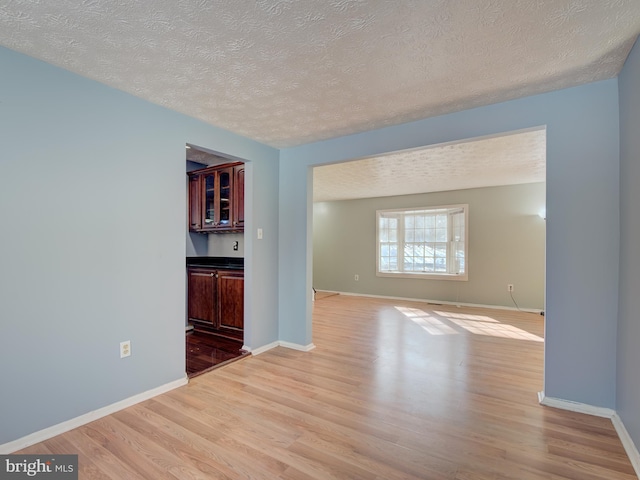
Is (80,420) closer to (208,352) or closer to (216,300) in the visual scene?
(208,352)

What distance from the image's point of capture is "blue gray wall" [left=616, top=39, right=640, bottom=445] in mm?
1766

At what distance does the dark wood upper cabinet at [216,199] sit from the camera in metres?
4.09

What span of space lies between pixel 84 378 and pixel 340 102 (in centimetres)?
267

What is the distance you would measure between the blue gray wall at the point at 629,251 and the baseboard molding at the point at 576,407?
105 mm

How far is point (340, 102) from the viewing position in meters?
2.50

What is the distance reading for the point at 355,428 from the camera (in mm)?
2070

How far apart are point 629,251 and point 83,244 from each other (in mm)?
3421

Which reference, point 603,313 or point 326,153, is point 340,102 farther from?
point 603,313

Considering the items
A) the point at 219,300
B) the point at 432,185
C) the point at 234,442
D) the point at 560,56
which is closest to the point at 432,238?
the point at 432,185

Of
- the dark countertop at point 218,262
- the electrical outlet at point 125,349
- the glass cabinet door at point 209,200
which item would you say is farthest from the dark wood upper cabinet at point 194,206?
the electrical outlet at point 125,349

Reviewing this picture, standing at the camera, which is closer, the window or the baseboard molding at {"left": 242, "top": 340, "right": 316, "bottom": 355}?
the baseboard molding at {"left": 242, "top": 340, "right": 316, "bottom": 355}

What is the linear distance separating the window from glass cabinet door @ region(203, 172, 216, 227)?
4.12 meters

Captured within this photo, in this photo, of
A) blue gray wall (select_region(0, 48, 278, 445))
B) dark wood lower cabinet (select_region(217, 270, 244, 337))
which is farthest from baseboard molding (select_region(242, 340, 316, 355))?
blue gray wall (select_region(0, 48, 278, 445))

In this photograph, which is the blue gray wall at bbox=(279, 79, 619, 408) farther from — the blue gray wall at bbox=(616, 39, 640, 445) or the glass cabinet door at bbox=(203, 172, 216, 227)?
the glass cabinet door at bbox=(203, 172, 216, 227)
